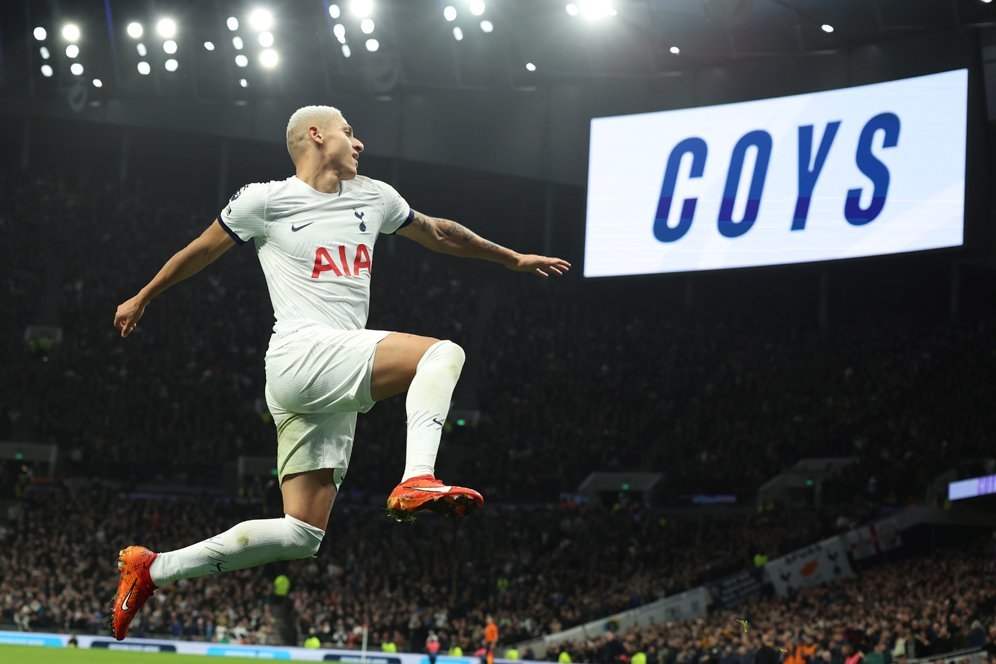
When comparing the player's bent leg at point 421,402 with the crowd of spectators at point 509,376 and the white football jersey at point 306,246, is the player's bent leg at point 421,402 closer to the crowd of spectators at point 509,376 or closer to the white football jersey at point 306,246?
the white football jersey at point 306,246

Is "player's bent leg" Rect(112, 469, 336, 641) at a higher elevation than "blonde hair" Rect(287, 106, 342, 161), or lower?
lower

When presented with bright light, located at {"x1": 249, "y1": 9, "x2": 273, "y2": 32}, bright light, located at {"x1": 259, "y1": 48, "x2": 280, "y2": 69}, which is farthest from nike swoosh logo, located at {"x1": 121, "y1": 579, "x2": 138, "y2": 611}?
bright light, located at {"x1": 259, "y1": 48, "x2": 280, "y2": 69}

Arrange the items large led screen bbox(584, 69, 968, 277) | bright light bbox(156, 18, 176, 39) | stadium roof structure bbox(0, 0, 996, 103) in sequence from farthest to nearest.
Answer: bright light bbox(156, 18, 176, 39), stadium roof structure bbox(0, 0, 996, 103), large led screen bbox(584, 69, 968, 277)

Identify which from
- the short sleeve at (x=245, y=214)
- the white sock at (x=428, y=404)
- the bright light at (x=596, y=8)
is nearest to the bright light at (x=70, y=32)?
the bright light at (x=596, y=8)

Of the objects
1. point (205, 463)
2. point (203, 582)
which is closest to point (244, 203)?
point (203, 582)

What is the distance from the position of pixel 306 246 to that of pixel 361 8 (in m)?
27.2

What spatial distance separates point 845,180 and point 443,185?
62.1 feet

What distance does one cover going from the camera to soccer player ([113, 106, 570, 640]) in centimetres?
554

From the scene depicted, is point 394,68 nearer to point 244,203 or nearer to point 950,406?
point 950,406

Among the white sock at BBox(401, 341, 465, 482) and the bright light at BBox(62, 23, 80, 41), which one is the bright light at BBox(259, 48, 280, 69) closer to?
the bright light at BBox(62, 23, 80, 41)

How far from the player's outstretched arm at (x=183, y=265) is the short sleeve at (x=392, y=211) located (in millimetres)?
786

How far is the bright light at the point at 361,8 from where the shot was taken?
3142cm

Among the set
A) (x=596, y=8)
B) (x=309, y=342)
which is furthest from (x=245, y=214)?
(x=596, y=8)

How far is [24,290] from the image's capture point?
40.7 meters
